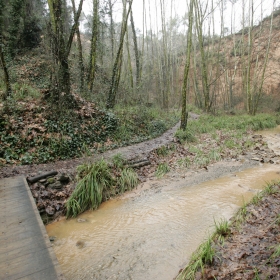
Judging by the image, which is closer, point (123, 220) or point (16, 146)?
point (123, 220)

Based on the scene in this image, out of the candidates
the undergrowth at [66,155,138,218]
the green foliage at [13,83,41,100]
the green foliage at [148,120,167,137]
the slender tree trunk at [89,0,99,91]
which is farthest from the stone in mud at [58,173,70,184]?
the slender tree trunk at [89,0,99,91]

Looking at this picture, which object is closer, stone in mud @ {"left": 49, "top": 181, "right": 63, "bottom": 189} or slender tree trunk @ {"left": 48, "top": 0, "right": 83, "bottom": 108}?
stone in mud @ {"left": 49, "top": 181, "right": 63, "bottom": 189}

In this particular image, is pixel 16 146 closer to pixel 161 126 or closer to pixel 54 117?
pixel 54 117

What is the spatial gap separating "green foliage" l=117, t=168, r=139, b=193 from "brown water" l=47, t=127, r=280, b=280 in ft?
1.36

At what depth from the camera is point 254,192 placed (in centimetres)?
519

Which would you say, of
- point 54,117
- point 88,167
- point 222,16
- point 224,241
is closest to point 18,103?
point 54,117

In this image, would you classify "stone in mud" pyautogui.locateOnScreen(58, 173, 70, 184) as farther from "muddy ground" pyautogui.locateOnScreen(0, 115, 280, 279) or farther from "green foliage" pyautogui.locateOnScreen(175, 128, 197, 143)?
"green foliage" pyautogui.locateOnScreen(175, 128, 197, 143)

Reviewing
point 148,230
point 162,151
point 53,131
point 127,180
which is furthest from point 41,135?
point 148,230

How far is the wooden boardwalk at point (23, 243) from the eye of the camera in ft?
8.06

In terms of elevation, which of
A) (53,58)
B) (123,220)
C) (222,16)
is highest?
(222,16)

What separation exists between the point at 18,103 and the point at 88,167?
417cm

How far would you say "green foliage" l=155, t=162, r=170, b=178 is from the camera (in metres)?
6.61

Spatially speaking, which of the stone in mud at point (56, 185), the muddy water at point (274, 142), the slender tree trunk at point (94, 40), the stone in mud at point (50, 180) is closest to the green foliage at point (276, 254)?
the stone in mud at point (56, 185)

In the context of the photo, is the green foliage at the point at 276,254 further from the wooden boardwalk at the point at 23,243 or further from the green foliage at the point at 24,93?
the green foliage at the point at 24,93
